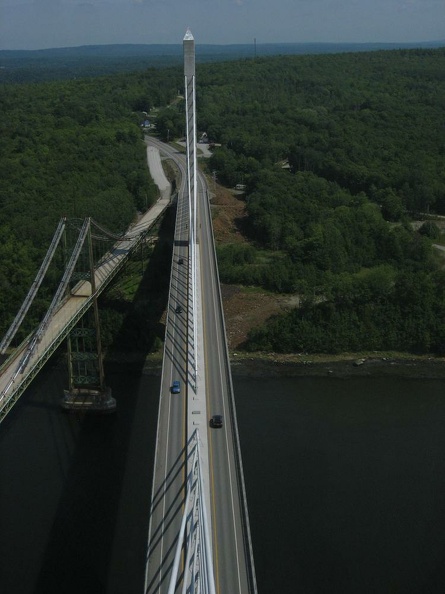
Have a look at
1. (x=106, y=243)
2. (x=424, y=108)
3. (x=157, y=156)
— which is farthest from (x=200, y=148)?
(x=106, y=243)

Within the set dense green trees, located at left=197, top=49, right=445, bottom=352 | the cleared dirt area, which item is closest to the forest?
dense green trees, located at left=197, top=49, right=445, bottom=352

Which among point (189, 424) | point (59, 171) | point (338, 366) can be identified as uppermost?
point (59, 171)

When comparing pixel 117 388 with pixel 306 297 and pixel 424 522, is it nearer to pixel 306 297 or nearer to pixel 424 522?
pixel 306 297

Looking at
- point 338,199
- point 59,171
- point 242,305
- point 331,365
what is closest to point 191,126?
point 242,305

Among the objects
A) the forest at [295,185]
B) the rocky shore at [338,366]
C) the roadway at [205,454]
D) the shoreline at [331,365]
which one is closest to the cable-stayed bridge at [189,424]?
the roadway at [205,454]

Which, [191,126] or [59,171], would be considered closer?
[191,126]

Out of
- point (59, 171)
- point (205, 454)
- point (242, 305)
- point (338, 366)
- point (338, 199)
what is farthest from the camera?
point (338, 199)

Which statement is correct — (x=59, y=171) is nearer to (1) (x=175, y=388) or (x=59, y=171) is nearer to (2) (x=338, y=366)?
(2) (x=338, y=366)

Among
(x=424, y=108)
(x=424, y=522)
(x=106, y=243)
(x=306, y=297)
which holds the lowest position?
(x=424, y=522)
